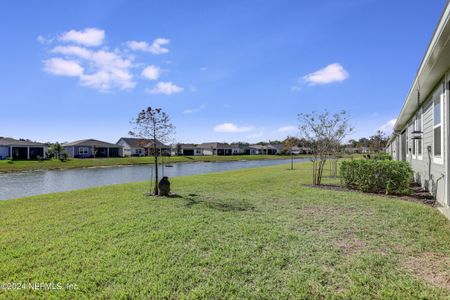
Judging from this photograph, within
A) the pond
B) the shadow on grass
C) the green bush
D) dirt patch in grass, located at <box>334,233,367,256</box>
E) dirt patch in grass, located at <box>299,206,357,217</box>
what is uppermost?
the green bush

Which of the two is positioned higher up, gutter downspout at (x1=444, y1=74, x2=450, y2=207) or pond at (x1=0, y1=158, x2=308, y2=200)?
gutter downspout at (x1=444, y1=74, x2=450, y2=207)

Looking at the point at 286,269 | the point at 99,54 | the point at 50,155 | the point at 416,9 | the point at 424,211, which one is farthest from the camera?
the point at 50,155

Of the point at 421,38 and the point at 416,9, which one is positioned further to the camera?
the point at 421,38

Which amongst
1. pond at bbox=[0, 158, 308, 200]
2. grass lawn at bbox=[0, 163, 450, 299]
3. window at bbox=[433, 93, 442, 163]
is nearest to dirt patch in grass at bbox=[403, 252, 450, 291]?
grass lawn at bbox=[0, 163, 450, 299]

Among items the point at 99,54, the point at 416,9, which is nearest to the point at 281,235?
the point at 416,9

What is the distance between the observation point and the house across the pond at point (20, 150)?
38.6 meters

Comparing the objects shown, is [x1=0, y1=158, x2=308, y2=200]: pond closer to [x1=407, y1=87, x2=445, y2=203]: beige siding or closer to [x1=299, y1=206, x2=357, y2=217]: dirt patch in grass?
[x1=299, y1=206, x2=357, y2=217]: dirt patch in grass

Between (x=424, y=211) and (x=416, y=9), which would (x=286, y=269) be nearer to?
(x=424, y=211)

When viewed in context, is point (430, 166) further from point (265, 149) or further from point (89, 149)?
point (265, 149)

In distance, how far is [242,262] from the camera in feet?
11.3

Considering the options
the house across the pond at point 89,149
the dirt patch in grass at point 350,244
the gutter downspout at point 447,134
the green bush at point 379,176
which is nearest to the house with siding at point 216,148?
→ the house across the pond at point 89,149

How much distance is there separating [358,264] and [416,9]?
8.97m

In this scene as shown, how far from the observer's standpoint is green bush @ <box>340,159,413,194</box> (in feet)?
26.6

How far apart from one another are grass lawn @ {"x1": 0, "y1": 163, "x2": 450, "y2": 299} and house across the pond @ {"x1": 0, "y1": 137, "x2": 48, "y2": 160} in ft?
137
